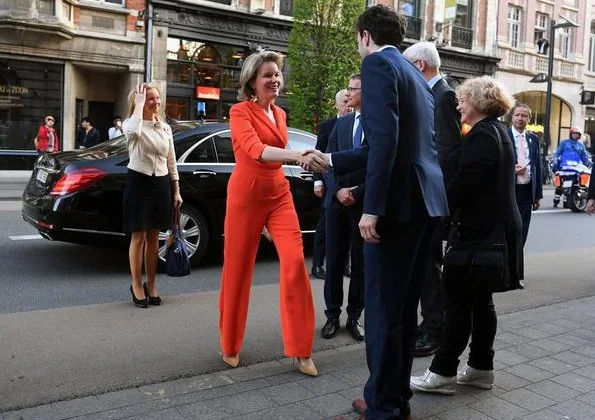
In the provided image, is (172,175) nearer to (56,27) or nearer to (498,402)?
Result: (498,402)

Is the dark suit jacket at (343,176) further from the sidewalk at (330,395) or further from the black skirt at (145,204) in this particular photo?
the black skirt at (145,204)

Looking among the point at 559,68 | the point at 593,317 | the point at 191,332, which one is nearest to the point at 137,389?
the point at 191,332

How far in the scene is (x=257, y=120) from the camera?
3990mm

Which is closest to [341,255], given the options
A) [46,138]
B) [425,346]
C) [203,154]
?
[425,346]

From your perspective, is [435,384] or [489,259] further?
[435,384]

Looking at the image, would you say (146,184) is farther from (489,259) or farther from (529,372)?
(529,372)

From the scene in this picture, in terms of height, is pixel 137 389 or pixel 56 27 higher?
pixel 56 27

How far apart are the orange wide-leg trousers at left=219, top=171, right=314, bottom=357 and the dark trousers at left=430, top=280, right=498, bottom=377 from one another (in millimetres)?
830

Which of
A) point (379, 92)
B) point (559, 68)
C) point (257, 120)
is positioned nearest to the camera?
point (379, 92)

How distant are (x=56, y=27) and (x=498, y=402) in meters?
18.8

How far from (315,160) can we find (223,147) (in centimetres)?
431

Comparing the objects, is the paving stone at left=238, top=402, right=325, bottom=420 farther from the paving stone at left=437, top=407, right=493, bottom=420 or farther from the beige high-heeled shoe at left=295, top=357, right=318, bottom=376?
the paving stone at left=437, top=407, right=493, bottom=420

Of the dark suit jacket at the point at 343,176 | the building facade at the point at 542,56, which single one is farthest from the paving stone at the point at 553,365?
the building facade at the point at 542,56

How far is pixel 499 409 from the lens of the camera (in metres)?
3.59
